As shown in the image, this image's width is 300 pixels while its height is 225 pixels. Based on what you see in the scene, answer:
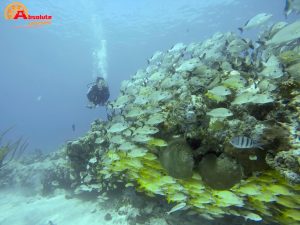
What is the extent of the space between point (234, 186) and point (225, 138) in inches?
35.2

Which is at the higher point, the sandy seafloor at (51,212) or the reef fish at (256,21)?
the reef fish at (256,21)

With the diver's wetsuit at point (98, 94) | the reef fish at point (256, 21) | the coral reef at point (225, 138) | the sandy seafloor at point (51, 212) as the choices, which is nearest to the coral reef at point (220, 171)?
the coral reef at point (225, 138)

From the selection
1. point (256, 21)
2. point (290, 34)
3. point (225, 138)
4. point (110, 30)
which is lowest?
point (225, 138)

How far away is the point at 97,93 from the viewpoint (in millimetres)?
9906

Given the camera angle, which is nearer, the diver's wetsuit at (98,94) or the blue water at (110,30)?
the diver's wetsuit at (98,94)

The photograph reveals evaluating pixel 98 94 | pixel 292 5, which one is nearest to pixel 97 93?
pixel 98 94

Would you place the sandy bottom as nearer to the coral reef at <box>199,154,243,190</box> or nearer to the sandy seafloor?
the sandy seafloor

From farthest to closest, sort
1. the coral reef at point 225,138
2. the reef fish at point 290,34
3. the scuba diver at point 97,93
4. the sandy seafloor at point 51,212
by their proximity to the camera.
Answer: the scuba diver at point 97,93 < the sandy seafloor at point 51,212 < the reef fish at point 290,34 < the coral reef at point 225,138

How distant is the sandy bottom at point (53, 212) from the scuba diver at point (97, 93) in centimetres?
326

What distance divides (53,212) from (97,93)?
4.30 m

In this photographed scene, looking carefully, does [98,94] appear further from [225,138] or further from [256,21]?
[225,138]

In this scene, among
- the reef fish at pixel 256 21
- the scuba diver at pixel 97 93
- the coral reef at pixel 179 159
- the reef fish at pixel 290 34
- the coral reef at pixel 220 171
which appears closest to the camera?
the coral reef at pixel 220 171

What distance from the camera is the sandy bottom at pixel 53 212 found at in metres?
8.77

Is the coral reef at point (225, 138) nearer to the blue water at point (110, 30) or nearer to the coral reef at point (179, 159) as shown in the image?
the coral reef at point (179, 159)
